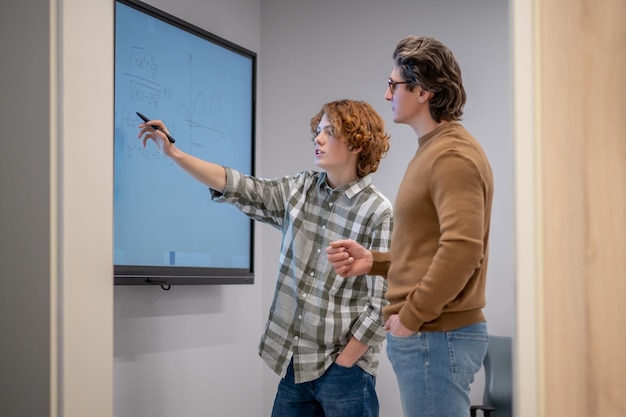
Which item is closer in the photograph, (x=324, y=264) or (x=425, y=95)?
(x=425, y=95)

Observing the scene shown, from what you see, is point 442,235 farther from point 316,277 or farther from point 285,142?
point 285,142

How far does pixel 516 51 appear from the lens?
1.50m

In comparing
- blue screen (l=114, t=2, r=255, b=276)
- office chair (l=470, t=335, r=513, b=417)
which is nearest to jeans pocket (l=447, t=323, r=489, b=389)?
blue screen (l=114, t=2, r=255, b=276)

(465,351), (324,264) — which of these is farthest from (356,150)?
(465,351)

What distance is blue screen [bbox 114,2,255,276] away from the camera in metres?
2.95

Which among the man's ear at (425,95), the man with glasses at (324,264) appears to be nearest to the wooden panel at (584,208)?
the man's ear at (425,95)

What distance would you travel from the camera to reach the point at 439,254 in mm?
1646

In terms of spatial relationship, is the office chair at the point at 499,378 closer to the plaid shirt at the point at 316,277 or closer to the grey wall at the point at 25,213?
the plaid shirt at the point at 316,277

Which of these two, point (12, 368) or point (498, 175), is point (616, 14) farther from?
point (498, 175)

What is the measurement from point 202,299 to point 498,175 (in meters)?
1.43

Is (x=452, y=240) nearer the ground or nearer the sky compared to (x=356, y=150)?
nearer the ground

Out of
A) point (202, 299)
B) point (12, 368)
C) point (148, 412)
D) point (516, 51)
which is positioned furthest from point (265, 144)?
point (516, 51)

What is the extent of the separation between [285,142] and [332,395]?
183 cm

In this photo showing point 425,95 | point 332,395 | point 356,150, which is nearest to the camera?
point 425,95
